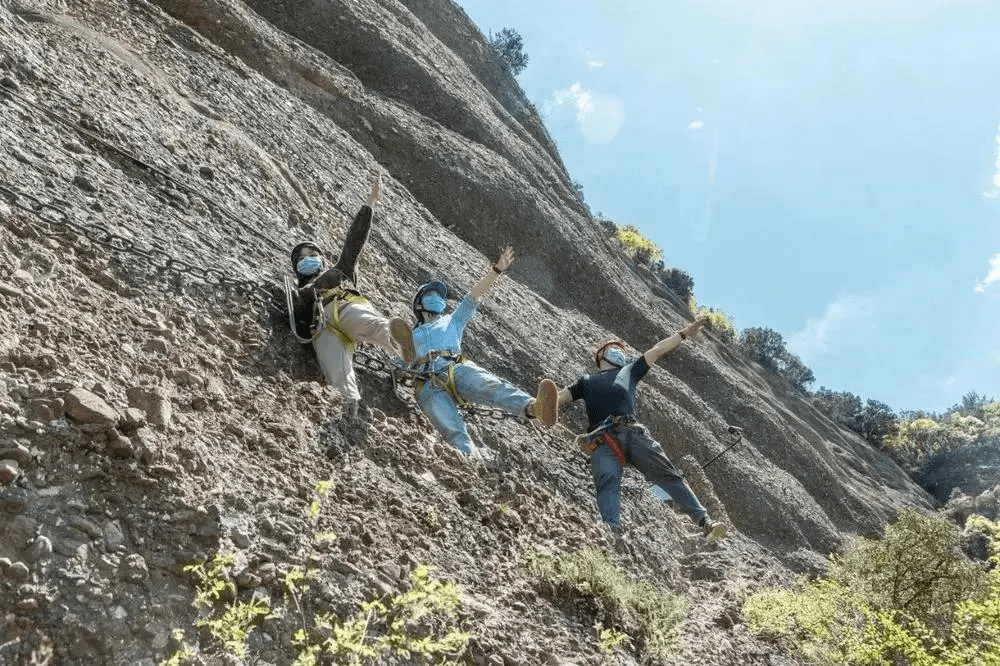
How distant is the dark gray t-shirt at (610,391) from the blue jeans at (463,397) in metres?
1.09

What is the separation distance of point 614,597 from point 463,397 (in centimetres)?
234

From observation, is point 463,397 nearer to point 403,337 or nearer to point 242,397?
point 403,337

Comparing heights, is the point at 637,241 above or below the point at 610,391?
above

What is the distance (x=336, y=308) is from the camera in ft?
21.4

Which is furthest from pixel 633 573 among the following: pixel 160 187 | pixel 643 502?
pixel 160 187

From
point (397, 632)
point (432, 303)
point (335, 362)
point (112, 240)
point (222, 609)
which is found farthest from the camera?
point (432, 303)

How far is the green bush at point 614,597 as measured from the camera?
5.46 meters

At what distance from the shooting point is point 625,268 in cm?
2138

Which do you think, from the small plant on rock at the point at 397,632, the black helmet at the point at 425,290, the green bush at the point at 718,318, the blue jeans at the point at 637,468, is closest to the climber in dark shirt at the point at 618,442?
the blue jeans at the point at 637,468

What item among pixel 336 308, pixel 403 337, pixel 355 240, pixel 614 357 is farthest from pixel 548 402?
pixel 355 240

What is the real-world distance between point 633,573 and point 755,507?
7.05 meters

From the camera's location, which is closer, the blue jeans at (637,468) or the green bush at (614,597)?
the green bush at (614,597)

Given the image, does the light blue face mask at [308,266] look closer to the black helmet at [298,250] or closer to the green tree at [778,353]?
the black helmet at [298,250]

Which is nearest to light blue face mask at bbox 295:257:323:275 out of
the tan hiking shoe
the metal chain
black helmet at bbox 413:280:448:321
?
the metal chain
